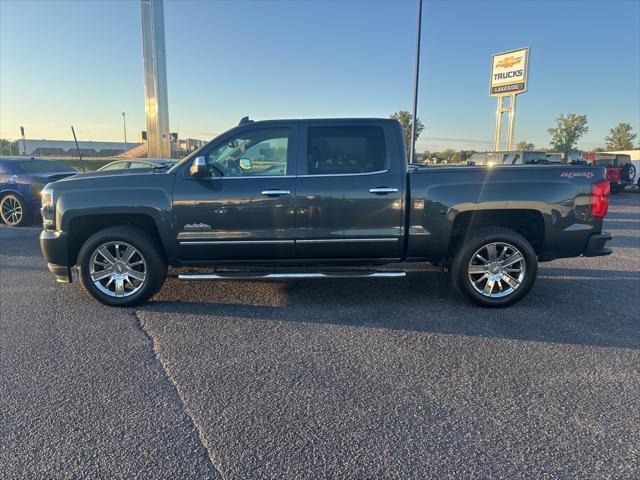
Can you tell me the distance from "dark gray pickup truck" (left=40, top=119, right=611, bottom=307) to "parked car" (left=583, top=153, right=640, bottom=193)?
1697 centimetres

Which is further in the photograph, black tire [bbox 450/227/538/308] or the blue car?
the blue car

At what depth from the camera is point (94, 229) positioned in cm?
479

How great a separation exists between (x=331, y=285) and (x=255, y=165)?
1792mm

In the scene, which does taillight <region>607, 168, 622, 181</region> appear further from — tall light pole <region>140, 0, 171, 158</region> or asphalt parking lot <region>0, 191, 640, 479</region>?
tall light pole <region>140, 0, 171, 158</region>

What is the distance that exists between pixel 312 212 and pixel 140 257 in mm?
1885

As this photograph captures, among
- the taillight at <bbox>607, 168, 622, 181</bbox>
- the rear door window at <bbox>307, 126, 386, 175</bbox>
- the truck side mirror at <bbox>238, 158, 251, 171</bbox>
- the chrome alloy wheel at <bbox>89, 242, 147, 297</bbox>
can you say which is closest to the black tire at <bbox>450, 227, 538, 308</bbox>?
the rear door window at <bbox>307, 126, 386, 175</bbox>

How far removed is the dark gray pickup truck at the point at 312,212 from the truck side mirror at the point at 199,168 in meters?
0.02

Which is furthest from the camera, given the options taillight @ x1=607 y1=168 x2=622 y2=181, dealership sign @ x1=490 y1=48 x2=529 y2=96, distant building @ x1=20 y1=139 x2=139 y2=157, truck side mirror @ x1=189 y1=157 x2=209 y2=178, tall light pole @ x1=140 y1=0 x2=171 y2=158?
distant building @ x1=20 y1=139 x2=139 y2=157

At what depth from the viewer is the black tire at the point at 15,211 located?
31.6 ft

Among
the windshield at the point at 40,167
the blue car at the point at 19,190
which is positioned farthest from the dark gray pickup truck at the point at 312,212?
the windshield at the point at 40,167

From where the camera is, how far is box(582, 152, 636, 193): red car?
1884 centimetres

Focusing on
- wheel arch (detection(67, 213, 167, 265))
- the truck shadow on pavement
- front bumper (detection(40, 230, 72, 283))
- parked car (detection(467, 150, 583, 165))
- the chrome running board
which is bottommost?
the truck shadow on pavement

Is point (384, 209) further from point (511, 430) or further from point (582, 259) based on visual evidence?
point (582, 259)

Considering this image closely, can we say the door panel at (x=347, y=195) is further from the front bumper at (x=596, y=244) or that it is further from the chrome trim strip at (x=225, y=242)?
the front bumper at (x=596, y=244)
